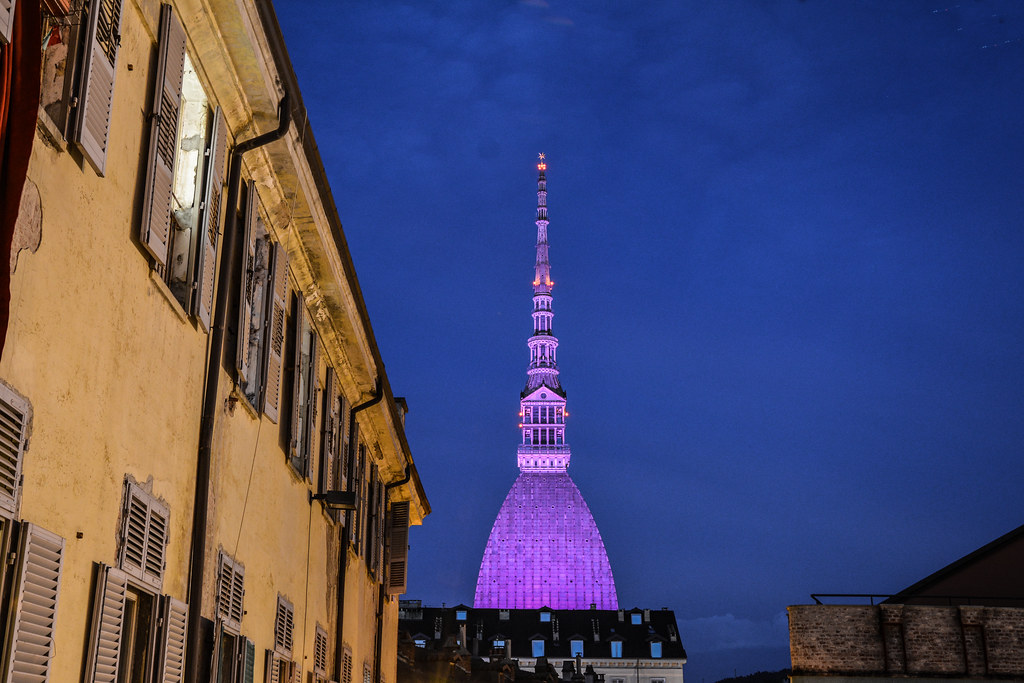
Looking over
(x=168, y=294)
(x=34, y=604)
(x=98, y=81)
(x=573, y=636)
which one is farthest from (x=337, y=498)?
(x=573, y=636)

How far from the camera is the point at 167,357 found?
732 cm

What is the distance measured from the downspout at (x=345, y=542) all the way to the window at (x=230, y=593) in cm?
507

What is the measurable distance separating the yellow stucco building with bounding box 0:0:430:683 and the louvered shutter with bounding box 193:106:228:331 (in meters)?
0.02

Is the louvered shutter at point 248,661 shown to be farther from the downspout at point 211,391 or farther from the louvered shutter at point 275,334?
the louvered shutter at point 275,334

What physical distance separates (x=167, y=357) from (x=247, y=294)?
2.07 meters

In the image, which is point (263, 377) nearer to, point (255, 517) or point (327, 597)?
point (255, 517)

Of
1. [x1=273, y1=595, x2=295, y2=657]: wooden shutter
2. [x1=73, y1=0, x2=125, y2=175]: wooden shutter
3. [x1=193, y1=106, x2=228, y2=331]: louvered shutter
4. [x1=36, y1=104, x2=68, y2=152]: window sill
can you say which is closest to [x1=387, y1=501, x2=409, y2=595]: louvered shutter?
[x1=273, y1=595, x2=295, y2=657]: wooden shutter

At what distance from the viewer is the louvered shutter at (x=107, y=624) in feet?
19.9

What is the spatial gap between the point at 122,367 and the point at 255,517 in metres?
3.60

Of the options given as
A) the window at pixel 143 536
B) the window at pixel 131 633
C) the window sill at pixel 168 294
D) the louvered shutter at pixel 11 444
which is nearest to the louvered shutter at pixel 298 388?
the window sill at pixel 168 294

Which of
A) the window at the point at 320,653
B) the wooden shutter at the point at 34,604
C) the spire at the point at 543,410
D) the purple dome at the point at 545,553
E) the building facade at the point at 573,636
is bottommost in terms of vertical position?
the wooden shutter at the point at 34,604

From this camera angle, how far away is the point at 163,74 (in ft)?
23.1

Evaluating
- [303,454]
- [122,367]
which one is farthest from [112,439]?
[303,454]

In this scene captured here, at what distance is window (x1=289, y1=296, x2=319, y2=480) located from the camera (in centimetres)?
1138
